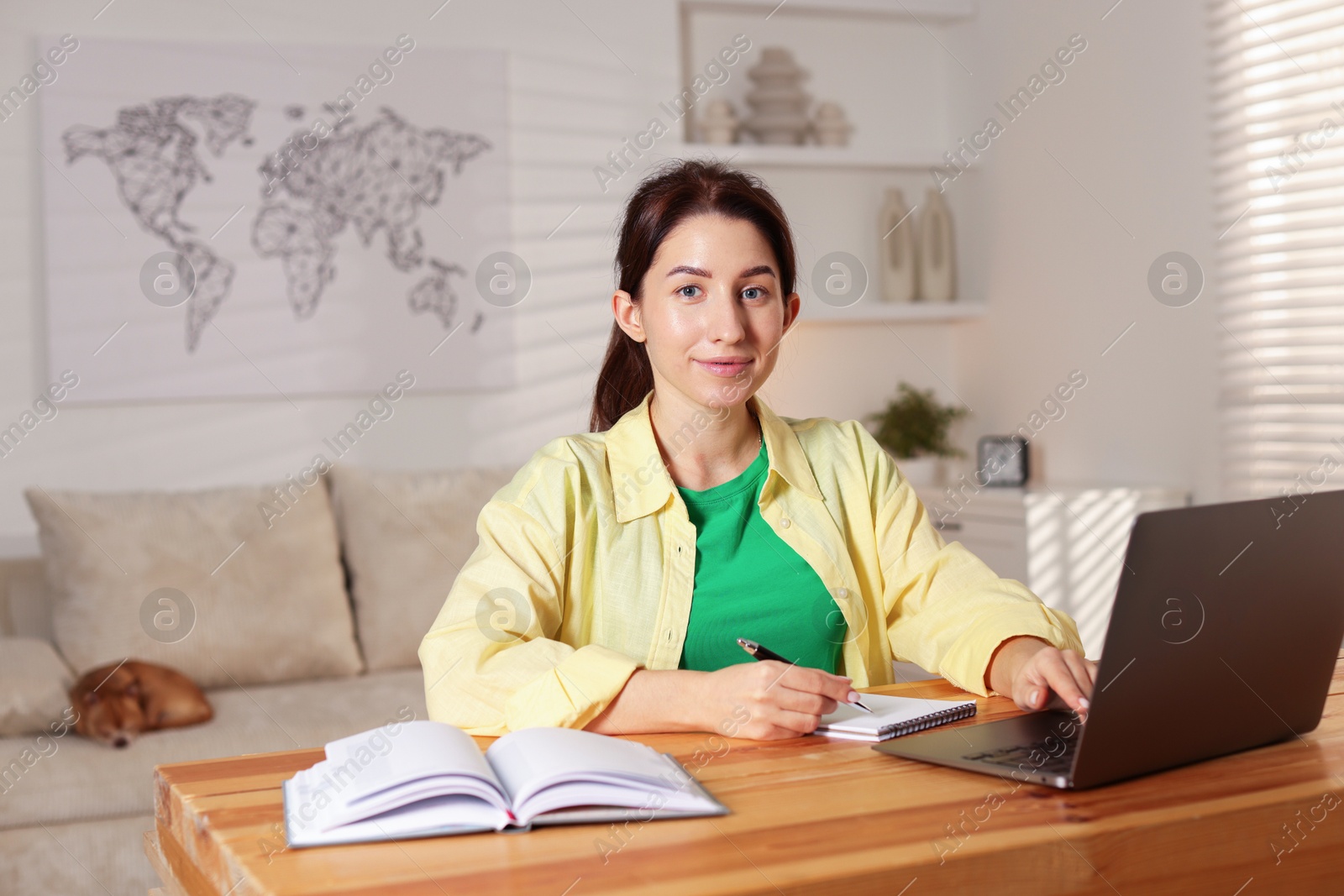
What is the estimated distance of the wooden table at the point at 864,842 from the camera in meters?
0.80

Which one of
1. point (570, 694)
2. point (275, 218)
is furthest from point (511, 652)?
point (275, 218)

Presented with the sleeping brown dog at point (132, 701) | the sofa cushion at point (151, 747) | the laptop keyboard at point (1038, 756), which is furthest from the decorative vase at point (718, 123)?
the laptop keyboard at point (1038, 756)

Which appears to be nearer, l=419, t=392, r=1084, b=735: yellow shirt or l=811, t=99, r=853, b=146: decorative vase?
l=419, t=392, r=1084, b=735: yellow shirt

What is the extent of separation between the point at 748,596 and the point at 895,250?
3.03 metres

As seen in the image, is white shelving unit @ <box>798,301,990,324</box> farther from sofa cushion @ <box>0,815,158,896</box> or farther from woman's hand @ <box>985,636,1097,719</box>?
woman's hand @ <box>985,636,1097,719</box>

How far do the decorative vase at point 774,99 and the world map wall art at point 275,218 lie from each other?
34.8 inches

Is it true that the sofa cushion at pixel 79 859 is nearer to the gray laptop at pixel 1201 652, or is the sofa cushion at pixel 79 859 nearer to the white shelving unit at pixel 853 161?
the gray laptop at pixel 1201 652

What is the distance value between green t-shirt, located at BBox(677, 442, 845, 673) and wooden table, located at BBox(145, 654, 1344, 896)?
1.44 ft

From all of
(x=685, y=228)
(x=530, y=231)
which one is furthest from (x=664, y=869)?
(x=530, y=231)

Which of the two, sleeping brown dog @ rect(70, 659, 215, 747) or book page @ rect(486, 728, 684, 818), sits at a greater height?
book page @ rect(486, 728, 684, 818)

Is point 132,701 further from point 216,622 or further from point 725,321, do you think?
point 725,321

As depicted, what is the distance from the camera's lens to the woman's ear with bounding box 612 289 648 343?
5.46 ft

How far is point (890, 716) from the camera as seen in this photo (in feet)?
3.96

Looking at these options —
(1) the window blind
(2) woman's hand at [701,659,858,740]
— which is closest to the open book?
(2) woman's hand at [701,659,858,740]
